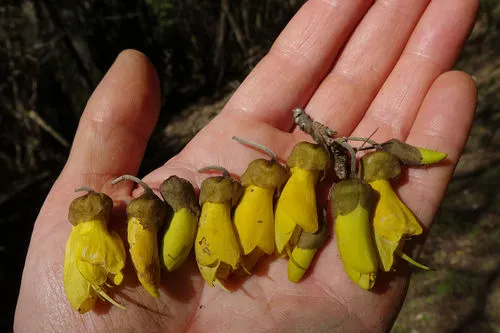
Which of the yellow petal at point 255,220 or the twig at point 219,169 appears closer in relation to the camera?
A: the yellow petal at point 255,220

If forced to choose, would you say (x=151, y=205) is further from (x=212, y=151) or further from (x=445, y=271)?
(x=445, y=271)

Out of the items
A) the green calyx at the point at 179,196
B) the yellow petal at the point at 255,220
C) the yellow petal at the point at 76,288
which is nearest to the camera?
the yellow petal at the point at 76,288

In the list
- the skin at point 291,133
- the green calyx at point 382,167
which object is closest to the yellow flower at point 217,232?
the skin at point 291,133

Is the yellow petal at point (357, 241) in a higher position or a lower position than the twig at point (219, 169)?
lower

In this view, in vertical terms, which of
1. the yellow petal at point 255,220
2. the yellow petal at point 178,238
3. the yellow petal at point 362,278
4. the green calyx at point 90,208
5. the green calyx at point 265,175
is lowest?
the yellow petal at point 362,278

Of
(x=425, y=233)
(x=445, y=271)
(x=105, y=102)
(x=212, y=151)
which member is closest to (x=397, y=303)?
(x=425, y=233)

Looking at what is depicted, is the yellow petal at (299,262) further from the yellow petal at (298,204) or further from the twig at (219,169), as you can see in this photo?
the twig at (219,169)

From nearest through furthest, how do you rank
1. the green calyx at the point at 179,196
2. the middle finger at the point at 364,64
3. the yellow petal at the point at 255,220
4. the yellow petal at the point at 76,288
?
the yellow petal at the point at 76,288 → the yellow petal at the point at 255,220 → the green calyx at the point at 179,196 → the middle finger at the point at 364,64

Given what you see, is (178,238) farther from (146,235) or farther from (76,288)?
(76,288)

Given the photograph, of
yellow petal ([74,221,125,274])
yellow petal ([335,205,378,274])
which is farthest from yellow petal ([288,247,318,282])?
yellow petal ([74,221,125,274])
